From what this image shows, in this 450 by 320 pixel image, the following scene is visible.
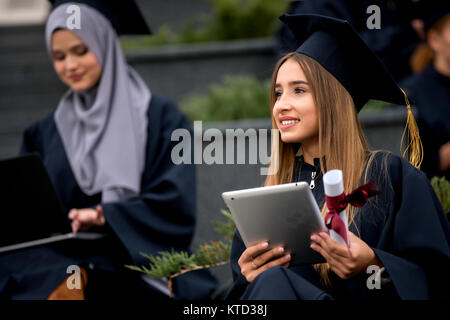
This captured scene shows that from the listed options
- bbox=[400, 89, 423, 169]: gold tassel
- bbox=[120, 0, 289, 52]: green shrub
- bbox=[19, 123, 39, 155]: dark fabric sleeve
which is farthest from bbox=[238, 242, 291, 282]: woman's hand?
bbox=[120, 0, 289, 52]: green shrub

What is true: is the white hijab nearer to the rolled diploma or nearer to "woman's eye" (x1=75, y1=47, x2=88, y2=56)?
"woman's eye" (x1=75, y1=47, x2=88, y2=56)

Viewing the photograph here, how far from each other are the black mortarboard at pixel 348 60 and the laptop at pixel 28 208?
1.60 metres

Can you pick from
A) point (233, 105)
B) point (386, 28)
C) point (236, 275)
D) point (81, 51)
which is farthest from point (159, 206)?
point (386, 28)

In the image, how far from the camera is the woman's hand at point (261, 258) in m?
2.84

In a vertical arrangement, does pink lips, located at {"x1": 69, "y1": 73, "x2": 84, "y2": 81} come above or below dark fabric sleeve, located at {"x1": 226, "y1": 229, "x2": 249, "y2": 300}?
above

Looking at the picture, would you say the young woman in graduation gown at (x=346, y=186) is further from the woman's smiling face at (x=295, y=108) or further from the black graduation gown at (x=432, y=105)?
the black graduation gown at (x=432, y=105)

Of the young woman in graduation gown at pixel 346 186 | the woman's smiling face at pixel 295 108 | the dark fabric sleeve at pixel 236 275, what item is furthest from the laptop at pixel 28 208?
the woman's smiling face at pixel 295 108

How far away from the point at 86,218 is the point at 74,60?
3.18 feet

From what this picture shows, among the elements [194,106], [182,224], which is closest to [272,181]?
[182,224]

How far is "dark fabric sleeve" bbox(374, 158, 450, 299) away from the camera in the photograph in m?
2.70

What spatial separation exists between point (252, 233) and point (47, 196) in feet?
4.98

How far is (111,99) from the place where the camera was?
4570mm
